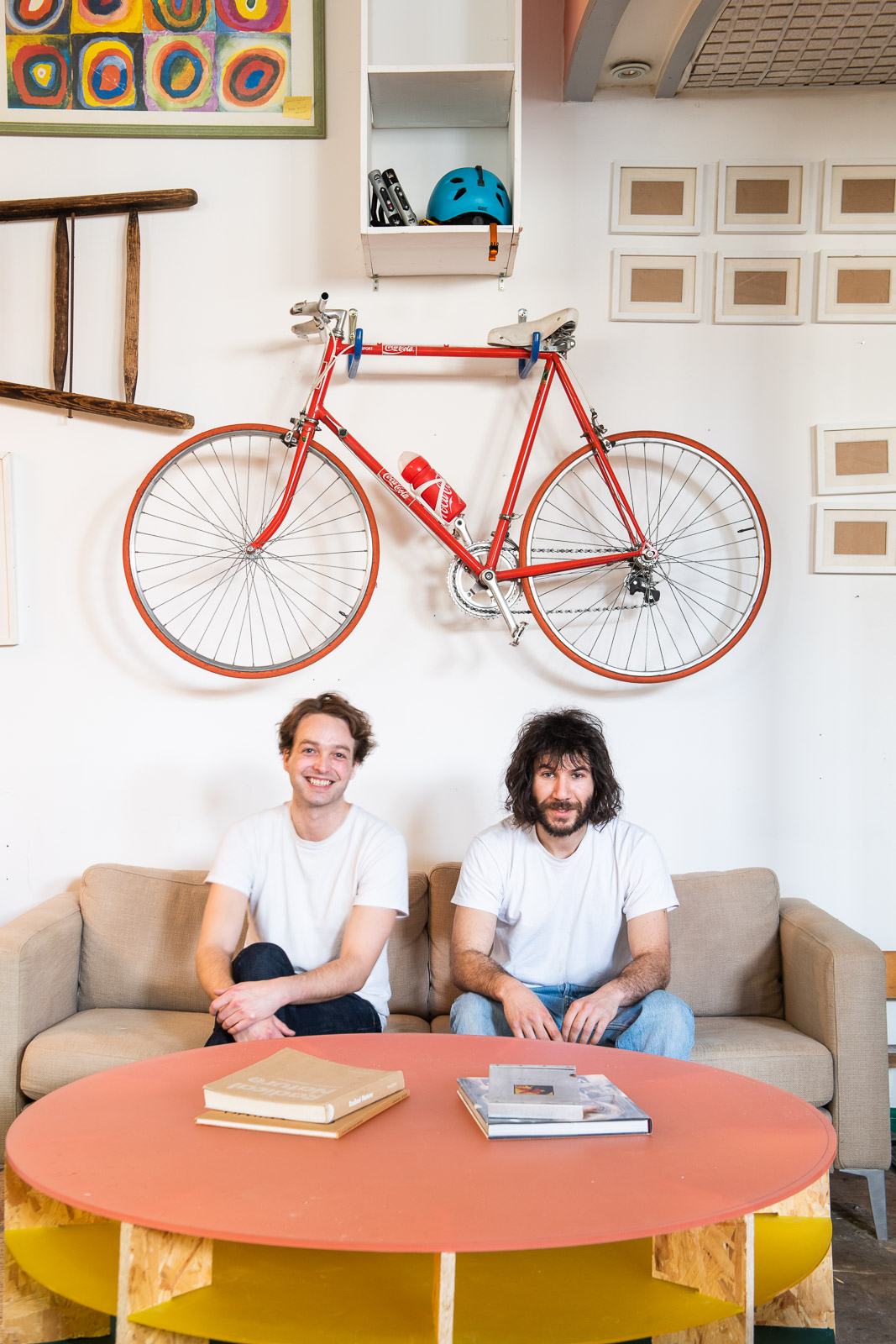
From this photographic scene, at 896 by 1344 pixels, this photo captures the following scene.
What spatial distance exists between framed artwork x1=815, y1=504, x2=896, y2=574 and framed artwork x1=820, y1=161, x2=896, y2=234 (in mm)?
789

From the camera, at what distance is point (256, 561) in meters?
2.95

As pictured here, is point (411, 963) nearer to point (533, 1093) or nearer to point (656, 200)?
point (533, 1093)

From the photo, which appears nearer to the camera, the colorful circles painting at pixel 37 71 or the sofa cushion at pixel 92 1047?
the sofa cushion at pixel 92 1047

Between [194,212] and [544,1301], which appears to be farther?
[194,212]

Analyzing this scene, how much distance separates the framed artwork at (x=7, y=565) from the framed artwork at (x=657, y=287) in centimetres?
176

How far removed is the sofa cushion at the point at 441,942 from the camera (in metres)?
2.60

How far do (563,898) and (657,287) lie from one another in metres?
1.76

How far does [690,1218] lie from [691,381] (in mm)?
2393

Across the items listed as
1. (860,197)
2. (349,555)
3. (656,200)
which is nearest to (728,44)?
(656,200)

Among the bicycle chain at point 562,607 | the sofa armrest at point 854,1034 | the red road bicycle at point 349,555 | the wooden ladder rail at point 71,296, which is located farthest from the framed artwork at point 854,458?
the wooden ladder rail at point 71,296

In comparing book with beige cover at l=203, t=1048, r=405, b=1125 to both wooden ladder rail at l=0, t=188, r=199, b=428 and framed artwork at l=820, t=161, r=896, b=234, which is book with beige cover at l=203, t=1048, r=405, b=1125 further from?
framed artwork at l=820, t=161, r=896, b=234

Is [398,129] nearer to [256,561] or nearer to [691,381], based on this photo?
[691,381]

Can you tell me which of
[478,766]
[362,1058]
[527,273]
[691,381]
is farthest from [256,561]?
[362,1058]

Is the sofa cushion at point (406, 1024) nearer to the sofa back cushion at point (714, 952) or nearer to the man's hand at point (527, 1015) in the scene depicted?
the sofa back cushion at point (714, 952)
